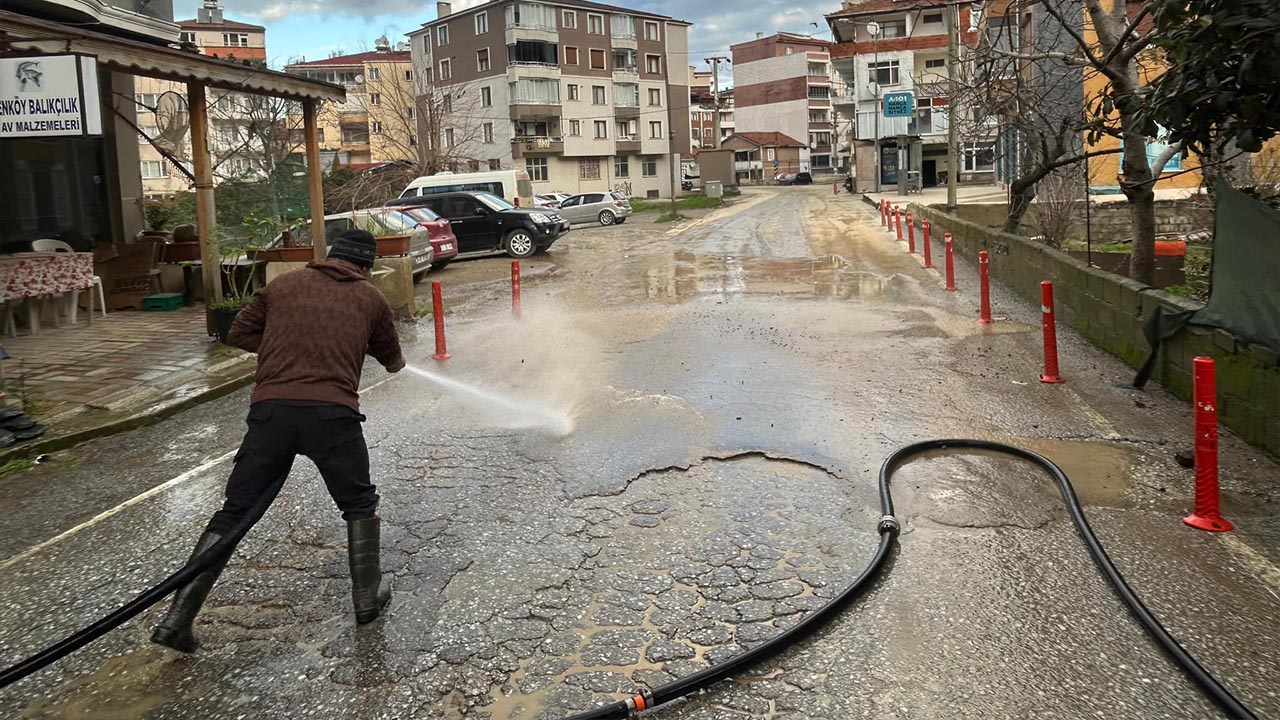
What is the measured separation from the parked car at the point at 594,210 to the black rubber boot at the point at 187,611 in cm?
3758

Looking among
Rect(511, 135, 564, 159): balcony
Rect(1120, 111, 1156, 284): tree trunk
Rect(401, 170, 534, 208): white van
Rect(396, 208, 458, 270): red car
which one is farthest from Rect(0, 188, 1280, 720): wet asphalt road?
Rect(511, 135, 564, 159): balcony

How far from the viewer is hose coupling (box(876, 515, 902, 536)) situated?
201 inches

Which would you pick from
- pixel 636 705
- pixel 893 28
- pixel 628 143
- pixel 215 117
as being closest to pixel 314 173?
pixel 636 705

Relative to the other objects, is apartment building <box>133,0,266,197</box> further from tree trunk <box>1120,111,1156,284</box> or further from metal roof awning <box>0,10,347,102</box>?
tree trunk <box>1120,111,1156,284</box>

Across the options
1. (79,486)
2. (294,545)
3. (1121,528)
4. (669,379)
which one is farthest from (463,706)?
(669,379)

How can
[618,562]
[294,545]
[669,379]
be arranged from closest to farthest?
[618,562] < [294,545] < [669,379]

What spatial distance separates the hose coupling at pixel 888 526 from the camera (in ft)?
16.8

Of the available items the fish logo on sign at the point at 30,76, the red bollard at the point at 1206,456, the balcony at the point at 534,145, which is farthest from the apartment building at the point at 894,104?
Result: the red bollard at the point at 1206,456

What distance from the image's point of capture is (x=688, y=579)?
472cm

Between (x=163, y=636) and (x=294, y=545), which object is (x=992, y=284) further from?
(x=163, y=636)

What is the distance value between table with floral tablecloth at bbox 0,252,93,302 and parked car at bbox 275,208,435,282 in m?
4.82

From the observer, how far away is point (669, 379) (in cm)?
934

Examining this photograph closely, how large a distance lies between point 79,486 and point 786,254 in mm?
17969

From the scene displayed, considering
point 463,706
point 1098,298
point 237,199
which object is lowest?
point 463,706
